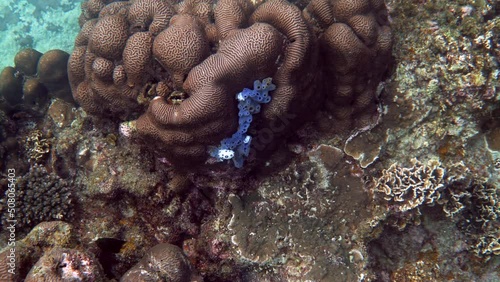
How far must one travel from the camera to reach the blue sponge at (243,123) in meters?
4.13

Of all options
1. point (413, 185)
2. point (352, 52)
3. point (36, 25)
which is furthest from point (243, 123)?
point (36, 25)

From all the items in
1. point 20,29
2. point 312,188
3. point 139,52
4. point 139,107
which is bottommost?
point 20,29

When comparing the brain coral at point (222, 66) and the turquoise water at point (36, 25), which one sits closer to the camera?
the brain coral at point (222, 66)

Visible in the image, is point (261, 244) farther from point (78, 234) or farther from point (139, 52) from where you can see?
point (139, 52)

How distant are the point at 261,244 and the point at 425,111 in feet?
10.5

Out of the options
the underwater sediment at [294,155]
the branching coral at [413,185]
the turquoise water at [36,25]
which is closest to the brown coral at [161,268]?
the underwater sediment at [294,155]

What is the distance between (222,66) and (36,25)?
14757mm

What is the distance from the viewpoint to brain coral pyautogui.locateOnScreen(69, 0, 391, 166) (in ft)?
13.0

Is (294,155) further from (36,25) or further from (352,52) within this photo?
(36,25)

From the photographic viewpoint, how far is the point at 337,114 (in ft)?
15.9

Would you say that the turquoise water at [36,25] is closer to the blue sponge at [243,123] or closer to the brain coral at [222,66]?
the brain coral at [222,66]

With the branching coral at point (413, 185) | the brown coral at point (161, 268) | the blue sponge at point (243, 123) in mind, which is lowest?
the brown coral at point (161, 268)

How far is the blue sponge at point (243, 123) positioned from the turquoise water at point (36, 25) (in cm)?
1193

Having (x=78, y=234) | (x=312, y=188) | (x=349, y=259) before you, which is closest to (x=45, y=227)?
(x=78, y=234)
